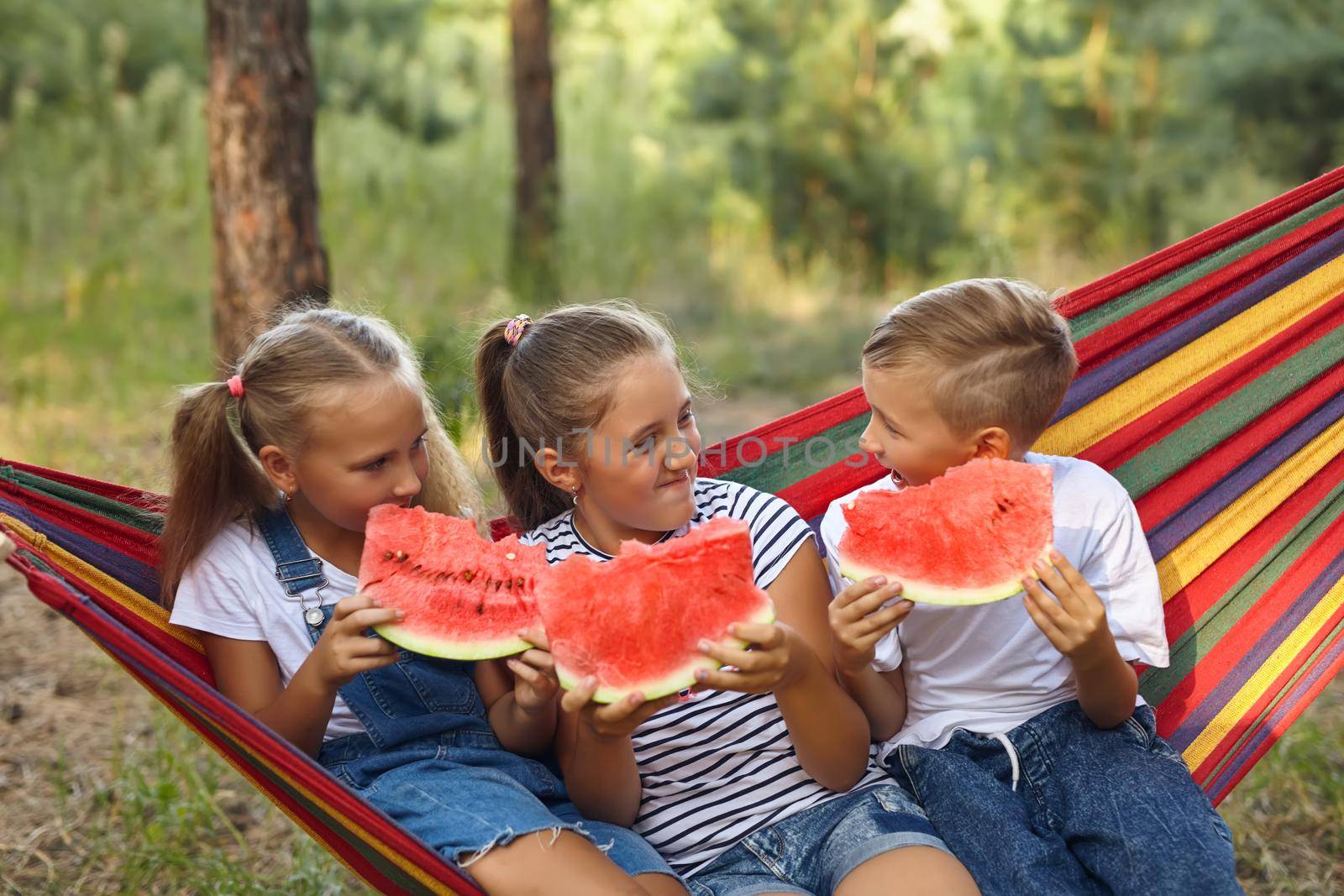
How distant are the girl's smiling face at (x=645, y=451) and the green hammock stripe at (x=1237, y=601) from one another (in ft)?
3.72

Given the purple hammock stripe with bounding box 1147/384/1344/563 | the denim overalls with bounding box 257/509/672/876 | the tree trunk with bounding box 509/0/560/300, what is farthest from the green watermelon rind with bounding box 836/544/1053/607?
the tree trunk with bounding box 509/0/560/300

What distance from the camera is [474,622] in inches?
89.4

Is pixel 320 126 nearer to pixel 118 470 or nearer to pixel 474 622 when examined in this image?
pixel 118 470

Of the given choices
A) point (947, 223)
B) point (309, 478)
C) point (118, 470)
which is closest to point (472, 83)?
point (947, 223)

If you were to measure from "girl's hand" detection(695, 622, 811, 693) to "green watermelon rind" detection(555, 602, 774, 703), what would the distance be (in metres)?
0.02

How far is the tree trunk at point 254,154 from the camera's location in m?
4.52

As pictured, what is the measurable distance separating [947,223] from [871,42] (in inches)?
89.8

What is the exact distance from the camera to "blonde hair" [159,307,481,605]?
2.43m

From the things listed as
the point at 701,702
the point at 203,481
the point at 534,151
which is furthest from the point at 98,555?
the point at 534,151

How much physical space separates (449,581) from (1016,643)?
1.11 m

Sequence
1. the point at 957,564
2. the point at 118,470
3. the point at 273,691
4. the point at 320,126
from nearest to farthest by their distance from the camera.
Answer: the point at 957,564, the point at 273,691, the point at 118,470, the point at 320,126

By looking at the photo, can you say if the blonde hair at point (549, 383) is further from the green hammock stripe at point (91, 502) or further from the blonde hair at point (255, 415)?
the green hammock stripe at point (91, 502)

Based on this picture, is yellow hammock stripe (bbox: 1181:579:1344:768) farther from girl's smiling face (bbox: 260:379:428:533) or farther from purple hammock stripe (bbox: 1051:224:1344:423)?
girl's smiling face (bbox: 260:379:428:533)

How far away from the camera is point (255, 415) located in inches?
98.2
